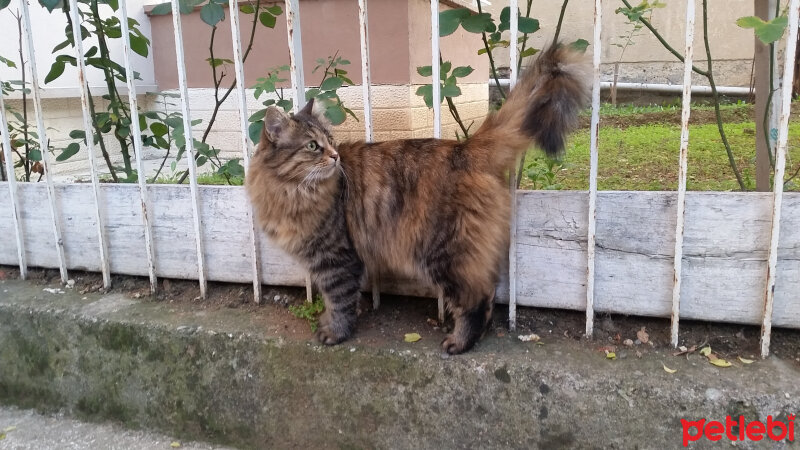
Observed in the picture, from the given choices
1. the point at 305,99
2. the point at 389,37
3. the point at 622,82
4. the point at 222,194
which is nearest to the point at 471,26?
the point at 305,99

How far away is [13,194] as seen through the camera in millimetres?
3041

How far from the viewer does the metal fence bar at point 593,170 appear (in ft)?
6.61

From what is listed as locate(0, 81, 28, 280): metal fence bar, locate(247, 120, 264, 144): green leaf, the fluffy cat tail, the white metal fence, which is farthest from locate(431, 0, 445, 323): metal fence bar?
locate(0, 81, 28, 280): metal fence bar

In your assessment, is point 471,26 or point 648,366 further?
point 471,26

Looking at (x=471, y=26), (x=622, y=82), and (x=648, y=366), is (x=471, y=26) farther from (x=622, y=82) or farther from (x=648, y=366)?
(x=622, y=82)

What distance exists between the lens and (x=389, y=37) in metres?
5.17

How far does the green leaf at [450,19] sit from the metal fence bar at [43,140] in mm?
1977

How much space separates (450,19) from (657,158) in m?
2.91

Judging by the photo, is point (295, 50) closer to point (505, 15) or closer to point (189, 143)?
point (189, 143)

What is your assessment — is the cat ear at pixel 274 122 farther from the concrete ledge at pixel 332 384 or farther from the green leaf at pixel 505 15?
the green leaf at pixel 505 15

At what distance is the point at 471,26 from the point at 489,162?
58 centimetres

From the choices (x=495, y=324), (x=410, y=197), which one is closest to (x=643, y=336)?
(x=495, y=324)

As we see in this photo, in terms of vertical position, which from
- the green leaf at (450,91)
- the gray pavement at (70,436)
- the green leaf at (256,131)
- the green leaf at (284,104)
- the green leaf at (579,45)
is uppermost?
the green leaf at (579,45)

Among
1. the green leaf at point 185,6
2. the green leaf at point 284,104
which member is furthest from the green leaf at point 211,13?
the green leaf at point 284,104
